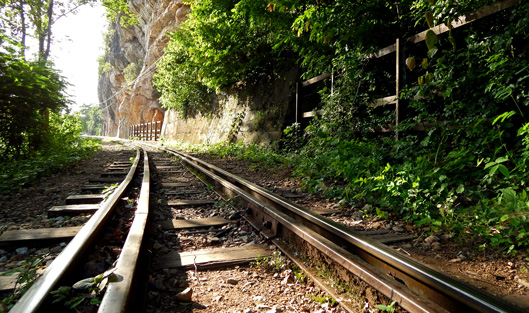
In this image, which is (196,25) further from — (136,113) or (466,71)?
(136,113)

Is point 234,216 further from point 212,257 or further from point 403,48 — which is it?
point 403,48

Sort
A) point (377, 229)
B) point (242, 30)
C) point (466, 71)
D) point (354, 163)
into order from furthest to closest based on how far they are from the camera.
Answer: point (242, 30)
point (354, 163)
point (466, 71)
point (377, 229)

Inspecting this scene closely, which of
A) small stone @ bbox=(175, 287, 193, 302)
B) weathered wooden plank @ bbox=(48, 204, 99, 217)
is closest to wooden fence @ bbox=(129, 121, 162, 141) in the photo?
weathered wooden plank @ bbox=(48, 204, 99, 217)

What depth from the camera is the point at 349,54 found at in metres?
6.48

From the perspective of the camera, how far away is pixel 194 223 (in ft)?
10.0

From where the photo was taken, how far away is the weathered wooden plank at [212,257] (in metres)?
2.15

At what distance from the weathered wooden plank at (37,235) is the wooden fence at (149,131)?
86.0 feet

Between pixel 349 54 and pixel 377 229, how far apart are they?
4.84 meters

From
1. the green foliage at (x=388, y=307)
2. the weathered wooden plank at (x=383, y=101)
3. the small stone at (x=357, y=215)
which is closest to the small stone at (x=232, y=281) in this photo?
the green foliage at (x=388, y=307)

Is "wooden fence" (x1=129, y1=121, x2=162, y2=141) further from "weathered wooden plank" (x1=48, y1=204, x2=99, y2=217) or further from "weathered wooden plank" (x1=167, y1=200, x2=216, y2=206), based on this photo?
"weathered wooden plank" (x1=48, y1=204, x2=99, y2=217)

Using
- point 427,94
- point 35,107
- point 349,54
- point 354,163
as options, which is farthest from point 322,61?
point 35,107

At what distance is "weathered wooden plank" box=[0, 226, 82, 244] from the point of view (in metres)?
2.32

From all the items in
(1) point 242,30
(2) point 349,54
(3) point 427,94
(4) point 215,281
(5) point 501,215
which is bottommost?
(4) point 215,281

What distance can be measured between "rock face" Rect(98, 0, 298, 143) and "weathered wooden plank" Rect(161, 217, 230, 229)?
6.34 meters
